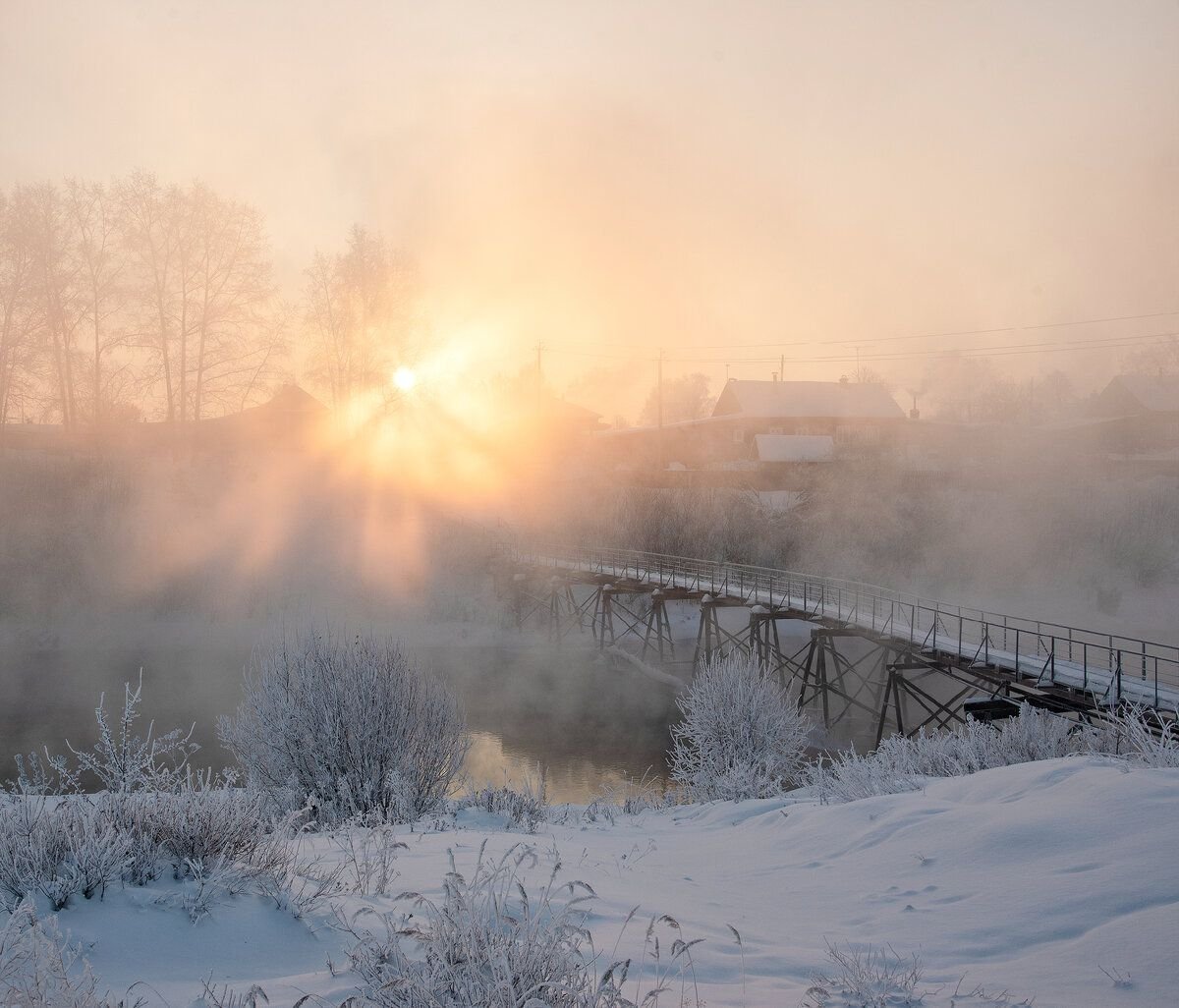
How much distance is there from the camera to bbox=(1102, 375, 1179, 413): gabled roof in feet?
160

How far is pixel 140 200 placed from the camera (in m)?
31.5

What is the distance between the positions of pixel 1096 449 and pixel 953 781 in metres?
47.2

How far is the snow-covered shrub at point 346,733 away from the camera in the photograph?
10742 mm

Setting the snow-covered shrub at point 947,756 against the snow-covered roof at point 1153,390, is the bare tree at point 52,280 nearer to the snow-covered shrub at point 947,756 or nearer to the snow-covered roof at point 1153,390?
the snow-covered shrub at point 947,756

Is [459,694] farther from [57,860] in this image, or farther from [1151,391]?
[1151,391]

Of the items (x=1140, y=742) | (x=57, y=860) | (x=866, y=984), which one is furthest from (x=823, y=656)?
(x=57, y=860)

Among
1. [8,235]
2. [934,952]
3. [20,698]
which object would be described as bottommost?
[20,698]

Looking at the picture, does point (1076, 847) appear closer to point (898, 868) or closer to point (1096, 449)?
point (898, 868)

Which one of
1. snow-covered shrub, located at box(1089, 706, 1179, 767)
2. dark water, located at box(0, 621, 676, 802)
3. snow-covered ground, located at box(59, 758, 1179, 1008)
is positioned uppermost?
snow-covered ground, located at box(59, 758, 1179, 1008)

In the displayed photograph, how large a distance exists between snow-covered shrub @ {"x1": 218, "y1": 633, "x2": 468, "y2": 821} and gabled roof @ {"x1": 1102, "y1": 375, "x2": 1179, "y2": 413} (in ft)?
168

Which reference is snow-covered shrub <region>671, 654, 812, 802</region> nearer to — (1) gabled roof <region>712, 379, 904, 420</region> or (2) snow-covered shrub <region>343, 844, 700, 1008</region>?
(2) snow-covered shrub <region>343, 844, 700, 1008</region>

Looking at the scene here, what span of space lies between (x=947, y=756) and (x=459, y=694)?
17338 mm

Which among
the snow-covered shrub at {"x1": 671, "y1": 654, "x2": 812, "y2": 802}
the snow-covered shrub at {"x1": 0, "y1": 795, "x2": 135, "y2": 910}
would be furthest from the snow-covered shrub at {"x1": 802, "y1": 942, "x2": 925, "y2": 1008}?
the snow-covered shrub at {"x1": 671, "y1": 654, "x2": 812, "y2": 802}

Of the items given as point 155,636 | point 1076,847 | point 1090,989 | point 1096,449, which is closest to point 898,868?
point 1076,847
